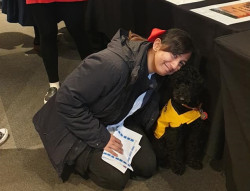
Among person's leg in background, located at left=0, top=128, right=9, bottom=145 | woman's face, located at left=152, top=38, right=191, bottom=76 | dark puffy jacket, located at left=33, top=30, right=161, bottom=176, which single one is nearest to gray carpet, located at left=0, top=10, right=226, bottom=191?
person's leg in background, located at left=0, top=128, right=9, bottom=145

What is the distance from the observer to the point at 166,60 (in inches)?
44.1

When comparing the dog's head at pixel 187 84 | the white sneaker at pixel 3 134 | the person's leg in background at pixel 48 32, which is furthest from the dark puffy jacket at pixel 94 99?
the person's leg in background at pixel 48 32

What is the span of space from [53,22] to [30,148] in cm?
67

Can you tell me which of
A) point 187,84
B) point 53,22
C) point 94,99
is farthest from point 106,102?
point 53,22

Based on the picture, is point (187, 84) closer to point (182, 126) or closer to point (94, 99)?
point (182, 126)

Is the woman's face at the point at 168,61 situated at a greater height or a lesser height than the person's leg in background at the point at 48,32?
greater

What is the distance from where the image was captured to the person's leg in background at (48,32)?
5.24ft

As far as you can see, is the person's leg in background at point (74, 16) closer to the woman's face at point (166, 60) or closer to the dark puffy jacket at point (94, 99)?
the dark puffy jacket at point (94, 99)

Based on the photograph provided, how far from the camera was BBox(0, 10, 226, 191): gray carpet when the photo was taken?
1.37 m

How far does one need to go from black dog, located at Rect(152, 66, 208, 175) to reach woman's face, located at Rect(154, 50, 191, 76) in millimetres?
57

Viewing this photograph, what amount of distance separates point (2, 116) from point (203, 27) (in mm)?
1237

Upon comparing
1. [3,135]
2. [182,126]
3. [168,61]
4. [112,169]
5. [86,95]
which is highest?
[168,61]

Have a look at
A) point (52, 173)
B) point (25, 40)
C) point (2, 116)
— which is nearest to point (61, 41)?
point (25, 40)

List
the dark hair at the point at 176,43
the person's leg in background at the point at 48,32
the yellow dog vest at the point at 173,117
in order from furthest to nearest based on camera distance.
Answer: the person's leg in background at the point at 48,32 < the yellow dog vest at the point at 173,117 < the dark hair at the point at 176,43
